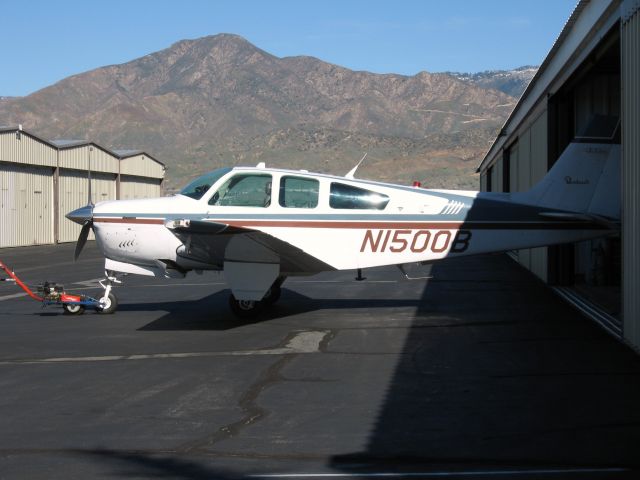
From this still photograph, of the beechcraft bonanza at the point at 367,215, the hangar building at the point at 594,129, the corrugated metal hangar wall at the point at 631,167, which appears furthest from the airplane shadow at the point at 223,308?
the corrugated metal hangar wall at the point at 631,167

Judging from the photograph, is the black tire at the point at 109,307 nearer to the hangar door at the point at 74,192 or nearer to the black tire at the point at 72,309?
the black tire at the point at 72,309

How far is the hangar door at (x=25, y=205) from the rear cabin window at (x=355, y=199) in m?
29.9

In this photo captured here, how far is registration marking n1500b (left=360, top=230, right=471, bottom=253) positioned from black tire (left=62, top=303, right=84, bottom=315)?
5081 mm

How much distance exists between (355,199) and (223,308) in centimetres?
351

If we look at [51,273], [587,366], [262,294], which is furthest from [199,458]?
[51,273]

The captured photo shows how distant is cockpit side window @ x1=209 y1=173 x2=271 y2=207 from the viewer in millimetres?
12570

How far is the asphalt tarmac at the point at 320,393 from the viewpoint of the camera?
5.55 metres

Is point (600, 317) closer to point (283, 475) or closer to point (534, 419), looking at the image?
point (534, 419)

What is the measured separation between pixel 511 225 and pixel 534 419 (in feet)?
20.5

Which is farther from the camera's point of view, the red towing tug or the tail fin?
the red towing tug

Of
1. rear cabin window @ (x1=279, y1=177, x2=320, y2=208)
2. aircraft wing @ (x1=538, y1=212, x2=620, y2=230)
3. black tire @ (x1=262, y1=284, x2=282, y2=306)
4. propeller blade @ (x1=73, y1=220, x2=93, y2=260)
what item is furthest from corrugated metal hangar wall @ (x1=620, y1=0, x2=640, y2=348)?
propeller blade @ (x1=73, y1=220, x2=93, y2=260)

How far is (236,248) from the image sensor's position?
1193cm

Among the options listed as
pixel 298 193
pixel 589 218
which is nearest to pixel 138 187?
pixel 298 193

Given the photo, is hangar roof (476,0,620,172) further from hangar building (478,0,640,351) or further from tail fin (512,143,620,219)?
tail fin (512,143,620,219)
